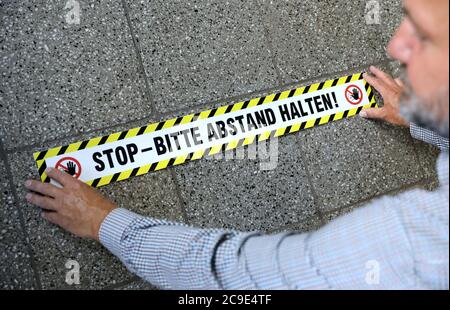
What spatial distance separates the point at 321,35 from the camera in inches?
91.7

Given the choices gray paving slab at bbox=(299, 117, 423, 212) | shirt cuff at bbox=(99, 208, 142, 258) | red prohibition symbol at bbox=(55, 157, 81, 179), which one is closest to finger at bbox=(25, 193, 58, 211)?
red prohibition symbol at bbox=(55, 157, 81, 179)

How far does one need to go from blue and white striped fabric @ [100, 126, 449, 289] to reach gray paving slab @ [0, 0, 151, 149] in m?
0.77

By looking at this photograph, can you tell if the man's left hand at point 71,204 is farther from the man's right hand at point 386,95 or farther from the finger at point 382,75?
the finger at point 382,75

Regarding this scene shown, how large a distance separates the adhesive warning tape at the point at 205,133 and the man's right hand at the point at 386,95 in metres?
0.04

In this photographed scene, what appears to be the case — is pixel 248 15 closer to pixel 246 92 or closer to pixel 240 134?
pixel 246 92

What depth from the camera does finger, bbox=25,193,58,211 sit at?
74.9 inches

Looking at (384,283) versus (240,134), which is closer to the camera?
(384,283)

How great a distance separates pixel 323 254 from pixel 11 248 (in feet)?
4.55

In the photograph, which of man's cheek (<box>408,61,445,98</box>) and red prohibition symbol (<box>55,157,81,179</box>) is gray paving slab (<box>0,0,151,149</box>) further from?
man's cheek (<box>408,61,445,98</box>)

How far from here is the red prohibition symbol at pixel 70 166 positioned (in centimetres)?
199

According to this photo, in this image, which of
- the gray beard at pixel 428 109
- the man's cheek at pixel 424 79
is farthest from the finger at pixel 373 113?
the man's cheek at pixel 424 79
